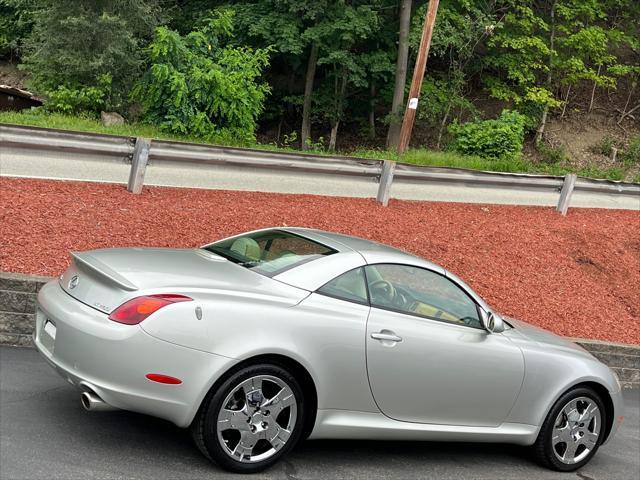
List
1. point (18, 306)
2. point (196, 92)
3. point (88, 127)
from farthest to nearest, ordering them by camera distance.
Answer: point (196, 92)
point (88, 127)
point (18, 306)

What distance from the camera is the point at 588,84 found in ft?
99.3

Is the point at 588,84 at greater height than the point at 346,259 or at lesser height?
greater

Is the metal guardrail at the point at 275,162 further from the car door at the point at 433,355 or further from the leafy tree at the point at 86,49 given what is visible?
the leafy tree at the point at 86,49

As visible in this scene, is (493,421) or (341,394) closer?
(341,394)

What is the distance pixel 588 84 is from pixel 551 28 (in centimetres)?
377

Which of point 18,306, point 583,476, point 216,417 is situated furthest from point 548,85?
point 216,417

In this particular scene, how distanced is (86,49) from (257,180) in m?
13.8

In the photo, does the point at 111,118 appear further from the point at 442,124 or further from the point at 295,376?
the point at 295,376

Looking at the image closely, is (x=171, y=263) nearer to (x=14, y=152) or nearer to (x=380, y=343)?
(x=380, y=343)

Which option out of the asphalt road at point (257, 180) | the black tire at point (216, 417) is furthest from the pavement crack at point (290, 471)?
the asphalt road at point (257, 180)

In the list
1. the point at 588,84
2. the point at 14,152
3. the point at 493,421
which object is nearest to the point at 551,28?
the point at 588,84

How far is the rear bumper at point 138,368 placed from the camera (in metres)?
4.54

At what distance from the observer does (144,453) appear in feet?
16.2

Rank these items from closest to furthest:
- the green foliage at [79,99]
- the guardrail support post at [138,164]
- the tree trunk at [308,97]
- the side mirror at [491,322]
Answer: the side mirror at [491,322] < the guardrail support post at [138,164] < the green foliage at [79,99] < the tree trunk at [308,97]
